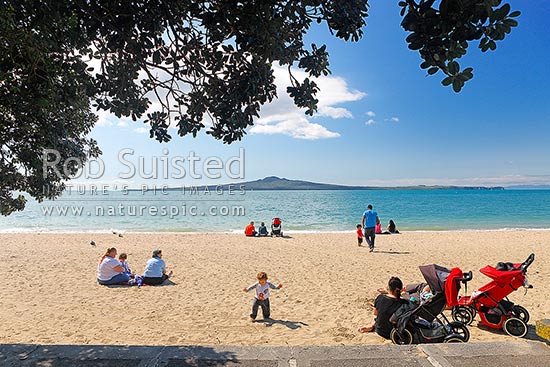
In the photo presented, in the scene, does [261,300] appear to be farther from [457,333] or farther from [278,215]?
[278,215]

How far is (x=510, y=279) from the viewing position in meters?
5.21

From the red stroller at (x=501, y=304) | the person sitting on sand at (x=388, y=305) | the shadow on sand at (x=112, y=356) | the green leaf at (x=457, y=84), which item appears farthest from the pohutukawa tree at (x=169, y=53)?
the red stroller at (x=501, y=304)

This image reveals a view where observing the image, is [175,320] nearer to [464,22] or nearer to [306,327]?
[306,327]

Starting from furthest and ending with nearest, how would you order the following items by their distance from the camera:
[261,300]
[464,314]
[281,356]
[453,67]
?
[261,300] → [464,314] → [281,356] → [453,67]

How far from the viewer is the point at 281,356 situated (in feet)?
10.5

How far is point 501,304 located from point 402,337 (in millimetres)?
2122

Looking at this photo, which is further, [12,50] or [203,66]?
[203,66]

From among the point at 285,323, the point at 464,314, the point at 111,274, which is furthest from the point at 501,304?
the point at 111,274

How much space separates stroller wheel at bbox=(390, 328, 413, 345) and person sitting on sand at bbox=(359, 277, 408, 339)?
0.33 meters

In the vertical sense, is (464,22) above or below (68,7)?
below

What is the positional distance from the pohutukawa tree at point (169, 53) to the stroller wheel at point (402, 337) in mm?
3504

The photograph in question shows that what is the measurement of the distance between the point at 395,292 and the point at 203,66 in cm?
420

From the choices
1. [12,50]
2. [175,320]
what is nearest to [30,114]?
[12,50]

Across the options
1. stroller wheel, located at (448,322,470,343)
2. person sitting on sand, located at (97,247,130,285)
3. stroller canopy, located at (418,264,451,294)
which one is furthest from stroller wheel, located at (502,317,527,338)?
person sitting on sand, located at (97,247,130,285)
